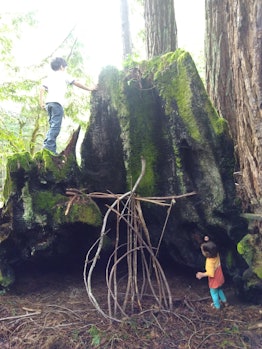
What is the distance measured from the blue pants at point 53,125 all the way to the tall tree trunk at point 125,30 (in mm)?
5191

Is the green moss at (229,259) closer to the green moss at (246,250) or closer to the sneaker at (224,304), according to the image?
the green moss at (246,250)

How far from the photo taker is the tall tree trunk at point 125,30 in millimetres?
10625

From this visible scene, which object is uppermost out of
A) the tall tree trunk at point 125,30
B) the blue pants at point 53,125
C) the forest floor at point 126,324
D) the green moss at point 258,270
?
the tall tree trunk at point 125,30

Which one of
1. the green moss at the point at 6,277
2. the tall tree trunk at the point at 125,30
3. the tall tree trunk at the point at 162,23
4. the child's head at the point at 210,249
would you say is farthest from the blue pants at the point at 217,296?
the tall tree trunk at the point at 125,30

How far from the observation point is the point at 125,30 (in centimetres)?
1077

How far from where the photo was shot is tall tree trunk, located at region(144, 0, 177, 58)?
7.08m

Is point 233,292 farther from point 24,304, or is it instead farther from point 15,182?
point 15,182

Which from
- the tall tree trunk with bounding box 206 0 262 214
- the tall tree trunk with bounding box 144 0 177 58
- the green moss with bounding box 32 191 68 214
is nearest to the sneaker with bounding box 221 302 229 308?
the tall tree trunk with bounding box 206 0 262 214

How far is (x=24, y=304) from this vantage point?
4.61 m

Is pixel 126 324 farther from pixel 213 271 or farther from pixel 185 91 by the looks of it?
pixel 185 91

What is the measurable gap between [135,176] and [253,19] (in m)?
2.73

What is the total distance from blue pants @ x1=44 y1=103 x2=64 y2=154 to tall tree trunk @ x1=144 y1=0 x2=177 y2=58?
271 cm

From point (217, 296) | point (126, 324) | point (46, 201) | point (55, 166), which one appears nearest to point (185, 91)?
point (55, 166)

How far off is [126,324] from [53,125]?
3.54 m
